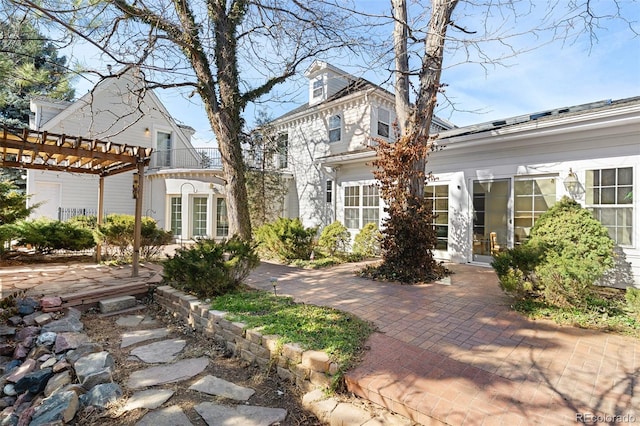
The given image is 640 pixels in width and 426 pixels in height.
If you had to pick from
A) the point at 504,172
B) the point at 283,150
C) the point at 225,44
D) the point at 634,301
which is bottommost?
the point at 634,301

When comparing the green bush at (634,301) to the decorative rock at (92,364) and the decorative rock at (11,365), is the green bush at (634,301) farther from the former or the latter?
the decorative rock at (11,365)

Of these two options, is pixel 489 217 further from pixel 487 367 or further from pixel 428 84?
pixel 487 367

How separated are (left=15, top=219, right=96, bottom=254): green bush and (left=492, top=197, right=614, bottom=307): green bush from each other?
10315 millimetres

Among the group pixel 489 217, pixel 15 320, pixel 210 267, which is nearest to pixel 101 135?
pixel 15 320

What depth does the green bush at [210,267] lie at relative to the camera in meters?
4.78

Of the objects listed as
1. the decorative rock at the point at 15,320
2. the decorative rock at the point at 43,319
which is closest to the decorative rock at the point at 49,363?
the decorative rock at the point at 43,319

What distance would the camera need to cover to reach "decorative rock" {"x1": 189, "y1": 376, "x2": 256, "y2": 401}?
2.84 meters

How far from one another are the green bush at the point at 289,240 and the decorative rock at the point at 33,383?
560cm

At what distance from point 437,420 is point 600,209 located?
248 inches

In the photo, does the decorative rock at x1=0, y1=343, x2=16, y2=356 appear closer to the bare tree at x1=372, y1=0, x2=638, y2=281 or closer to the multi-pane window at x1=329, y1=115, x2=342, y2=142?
the bare tree at x1=372, y1=0, x2=638, y2=281

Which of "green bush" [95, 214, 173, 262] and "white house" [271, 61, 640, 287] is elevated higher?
"white house" [271, 61, 640, 287]

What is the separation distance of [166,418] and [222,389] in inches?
21.0

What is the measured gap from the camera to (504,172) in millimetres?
7289

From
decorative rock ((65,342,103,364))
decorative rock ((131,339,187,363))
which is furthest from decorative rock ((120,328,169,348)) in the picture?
decorative rock ((65,342,103,364))
